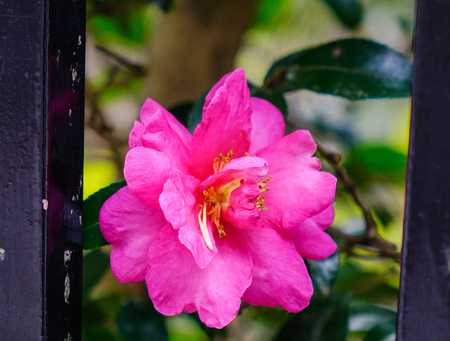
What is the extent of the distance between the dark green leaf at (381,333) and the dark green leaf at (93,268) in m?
0.60

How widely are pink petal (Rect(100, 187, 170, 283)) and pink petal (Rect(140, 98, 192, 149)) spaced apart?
0.09m

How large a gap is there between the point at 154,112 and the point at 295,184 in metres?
0.18

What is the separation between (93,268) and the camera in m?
0.92

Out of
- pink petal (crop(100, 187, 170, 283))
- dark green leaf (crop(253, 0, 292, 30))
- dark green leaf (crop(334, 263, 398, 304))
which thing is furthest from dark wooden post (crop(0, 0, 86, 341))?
dark green leaf (crop(253, 0, 292, 30))

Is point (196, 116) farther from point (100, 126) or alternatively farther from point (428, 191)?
point (100, 126)

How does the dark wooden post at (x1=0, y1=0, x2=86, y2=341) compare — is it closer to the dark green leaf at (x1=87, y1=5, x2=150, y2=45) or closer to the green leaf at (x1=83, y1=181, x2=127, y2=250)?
the green leaf at (x1=83, y1=181, x2=127, y2=250)

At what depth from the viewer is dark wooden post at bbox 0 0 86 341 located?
1.29 ft

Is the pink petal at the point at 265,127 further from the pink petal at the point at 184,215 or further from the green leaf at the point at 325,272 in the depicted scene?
the green leaf at the point at 325,272

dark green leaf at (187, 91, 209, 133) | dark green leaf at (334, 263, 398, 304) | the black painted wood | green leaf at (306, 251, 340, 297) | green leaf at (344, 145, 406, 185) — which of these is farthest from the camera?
green leaf at (344, 145, 406, 185)

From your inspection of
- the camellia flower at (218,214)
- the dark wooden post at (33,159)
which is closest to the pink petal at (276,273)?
the camellia flower at (218,214)

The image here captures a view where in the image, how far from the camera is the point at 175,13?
1.19m

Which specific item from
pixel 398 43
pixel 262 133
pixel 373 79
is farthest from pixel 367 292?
pixel 398 43

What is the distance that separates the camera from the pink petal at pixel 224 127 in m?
0.44

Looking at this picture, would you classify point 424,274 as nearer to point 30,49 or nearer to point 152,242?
point 152,242
